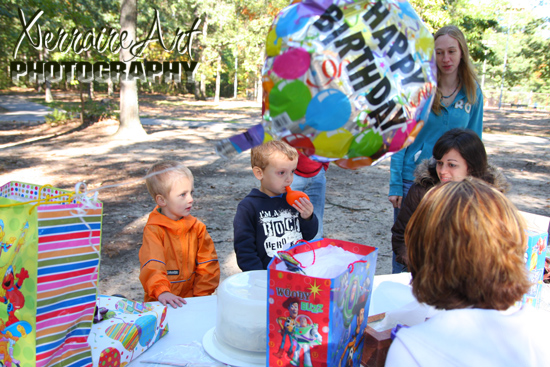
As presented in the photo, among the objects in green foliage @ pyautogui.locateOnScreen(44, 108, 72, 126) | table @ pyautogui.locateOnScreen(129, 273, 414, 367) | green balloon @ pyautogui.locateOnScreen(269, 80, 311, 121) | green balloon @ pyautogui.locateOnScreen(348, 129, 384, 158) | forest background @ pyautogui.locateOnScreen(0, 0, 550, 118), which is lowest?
table @ pyautogui.locateOnScreen(129, 273, 414, 367)

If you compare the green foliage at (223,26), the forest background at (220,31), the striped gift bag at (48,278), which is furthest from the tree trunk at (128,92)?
the striped gift bag at (48,278)

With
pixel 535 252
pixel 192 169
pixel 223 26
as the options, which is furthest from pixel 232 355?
Answer: pixel 223 26

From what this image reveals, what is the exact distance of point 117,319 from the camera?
4.24ft

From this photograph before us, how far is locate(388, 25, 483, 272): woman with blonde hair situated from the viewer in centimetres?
209

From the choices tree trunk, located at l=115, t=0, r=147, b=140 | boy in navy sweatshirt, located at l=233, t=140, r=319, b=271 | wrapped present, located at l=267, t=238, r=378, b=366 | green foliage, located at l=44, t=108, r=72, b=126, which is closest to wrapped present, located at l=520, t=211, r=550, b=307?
wrapped present, located at l=267, t=238, r=378, b=366

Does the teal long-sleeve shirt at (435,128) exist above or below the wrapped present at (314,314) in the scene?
above

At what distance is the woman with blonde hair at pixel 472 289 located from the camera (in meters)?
0.86

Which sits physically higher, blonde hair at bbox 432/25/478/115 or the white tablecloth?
blonde hair at bbox 432/25/478/115

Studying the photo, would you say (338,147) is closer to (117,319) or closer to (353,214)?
(117,319)

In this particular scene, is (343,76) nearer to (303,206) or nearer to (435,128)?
(303,206)

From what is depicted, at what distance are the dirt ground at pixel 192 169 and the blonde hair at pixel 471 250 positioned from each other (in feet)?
4.50

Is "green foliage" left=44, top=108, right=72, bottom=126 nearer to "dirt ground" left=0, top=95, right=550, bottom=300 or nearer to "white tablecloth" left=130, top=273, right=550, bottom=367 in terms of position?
"dirt ground" left=0, top=95, right=550, bottom=300

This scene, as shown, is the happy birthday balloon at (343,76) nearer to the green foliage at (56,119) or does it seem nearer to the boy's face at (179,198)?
the boy's face at (179,198)

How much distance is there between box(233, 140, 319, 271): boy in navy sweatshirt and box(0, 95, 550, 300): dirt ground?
659 mm
